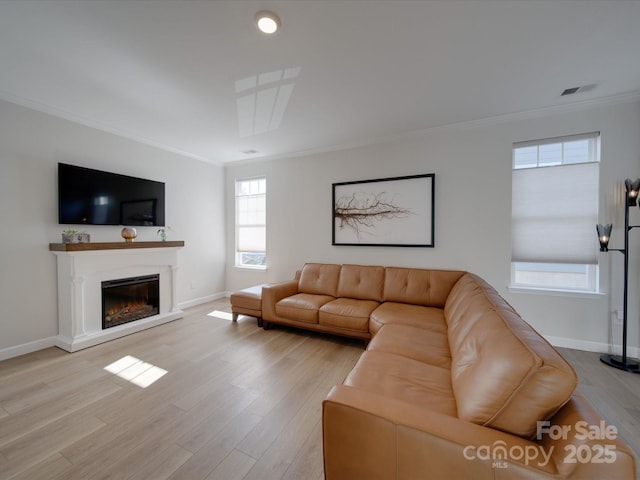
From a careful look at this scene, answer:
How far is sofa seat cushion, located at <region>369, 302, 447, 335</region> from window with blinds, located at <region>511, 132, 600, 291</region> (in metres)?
1.27

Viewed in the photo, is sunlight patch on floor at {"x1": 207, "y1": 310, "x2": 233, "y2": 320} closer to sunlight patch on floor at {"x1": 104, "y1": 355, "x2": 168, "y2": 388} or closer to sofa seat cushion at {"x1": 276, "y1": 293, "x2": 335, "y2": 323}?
sofa seat cushion at {"x1": 276, "y1": 293, "x2": 335, "y2": 323}

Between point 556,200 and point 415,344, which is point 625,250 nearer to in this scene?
point 556,200

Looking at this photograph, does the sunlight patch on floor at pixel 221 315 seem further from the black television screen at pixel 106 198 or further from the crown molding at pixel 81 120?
the crown molding at pixel 81 120

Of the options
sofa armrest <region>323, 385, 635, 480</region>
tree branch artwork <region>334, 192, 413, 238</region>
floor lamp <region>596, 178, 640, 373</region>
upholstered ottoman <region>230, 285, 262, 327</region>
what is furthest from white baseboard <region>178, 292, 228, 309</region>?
floor lamp <region>596, 178, 640, 373</region>

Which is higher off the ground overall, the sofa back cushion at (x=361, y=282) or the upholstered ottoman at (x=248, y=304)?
the sofa back cushion at (x=361, y=282)

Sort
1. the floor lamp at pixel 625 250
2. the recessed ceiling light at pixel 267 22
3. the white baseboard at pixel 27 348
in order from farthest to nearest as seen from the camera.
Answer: the white baseboard at pixel 27 348, the floor lamp at pixel 625 250, the recessed ceiling light at pixel 267 22

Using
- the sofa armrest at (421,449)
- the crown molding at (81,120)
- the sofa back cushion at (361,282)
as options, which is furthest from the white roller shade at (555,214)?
the crown molding at (81,120)

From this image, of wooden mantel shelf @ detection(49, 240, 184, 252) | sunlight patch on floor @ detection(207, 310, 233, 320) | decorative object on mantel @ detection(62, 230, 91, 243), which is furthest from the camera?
sunlight patch on floor @ detection(207, 310, 233, 320)

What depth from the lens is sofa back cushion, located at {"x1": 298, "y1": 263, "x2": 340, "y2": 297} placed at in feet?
11.6

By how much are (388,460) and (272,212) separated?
3.95 meters

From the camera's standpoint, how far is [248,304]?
3.49 m

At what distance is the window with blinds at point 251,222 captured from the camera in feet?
15.3

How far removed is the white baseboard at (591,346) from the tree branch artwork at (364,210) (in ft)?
7.25

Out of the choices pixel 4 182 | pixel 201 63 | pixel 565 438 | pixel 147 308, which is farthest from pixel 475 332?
pixel 4 182
